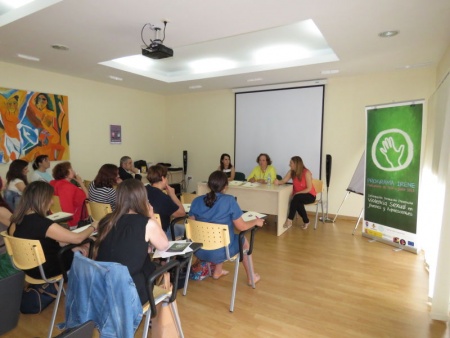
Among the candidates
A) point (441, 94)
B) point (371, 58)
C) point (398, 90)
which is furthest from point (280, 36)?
point (398, 90)

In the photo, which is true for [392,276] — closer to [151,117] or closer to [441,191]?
[441,191]

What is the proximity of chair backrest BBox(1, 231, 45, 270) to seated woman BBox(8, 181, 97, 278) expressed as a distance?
0.27ft

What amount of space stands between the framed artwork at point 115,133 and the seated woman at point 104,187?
9.49ft

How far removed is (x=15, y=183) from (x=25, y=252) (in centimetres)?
217

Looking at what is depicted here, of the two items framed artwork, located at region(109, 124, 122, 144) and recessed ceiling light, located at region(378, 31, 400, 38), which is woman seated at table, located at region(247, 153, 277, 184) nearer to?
recessed ceiling light, located at region(378, 31, 400, 38)

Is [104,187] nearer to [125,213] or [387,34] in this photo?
[125,213]

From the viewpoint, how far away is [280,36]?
408 centimetres

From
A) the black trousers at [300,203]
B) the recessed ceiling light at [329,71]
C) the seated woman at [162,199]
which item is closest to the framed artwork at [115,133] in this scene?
the seated woman at [162,199]

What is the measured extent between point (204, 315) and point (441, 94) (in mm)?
3450

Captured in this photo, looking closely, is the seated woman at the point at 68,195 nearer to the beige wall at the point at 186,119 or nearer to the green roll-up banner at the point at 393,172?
the beige wall at the point at 186,119

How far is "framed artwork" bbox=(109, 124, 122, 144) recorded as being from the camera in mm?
6327

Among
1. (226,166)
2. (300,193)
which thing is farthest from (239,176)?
(300,193)

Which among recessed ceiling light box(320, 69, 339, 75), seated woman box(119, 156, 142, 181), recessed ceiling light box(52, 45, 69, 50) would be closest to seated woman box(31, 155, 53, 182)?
seated woman box(119, 156, 142, 181)

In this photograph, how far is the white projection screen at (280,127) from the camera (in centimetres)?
580
